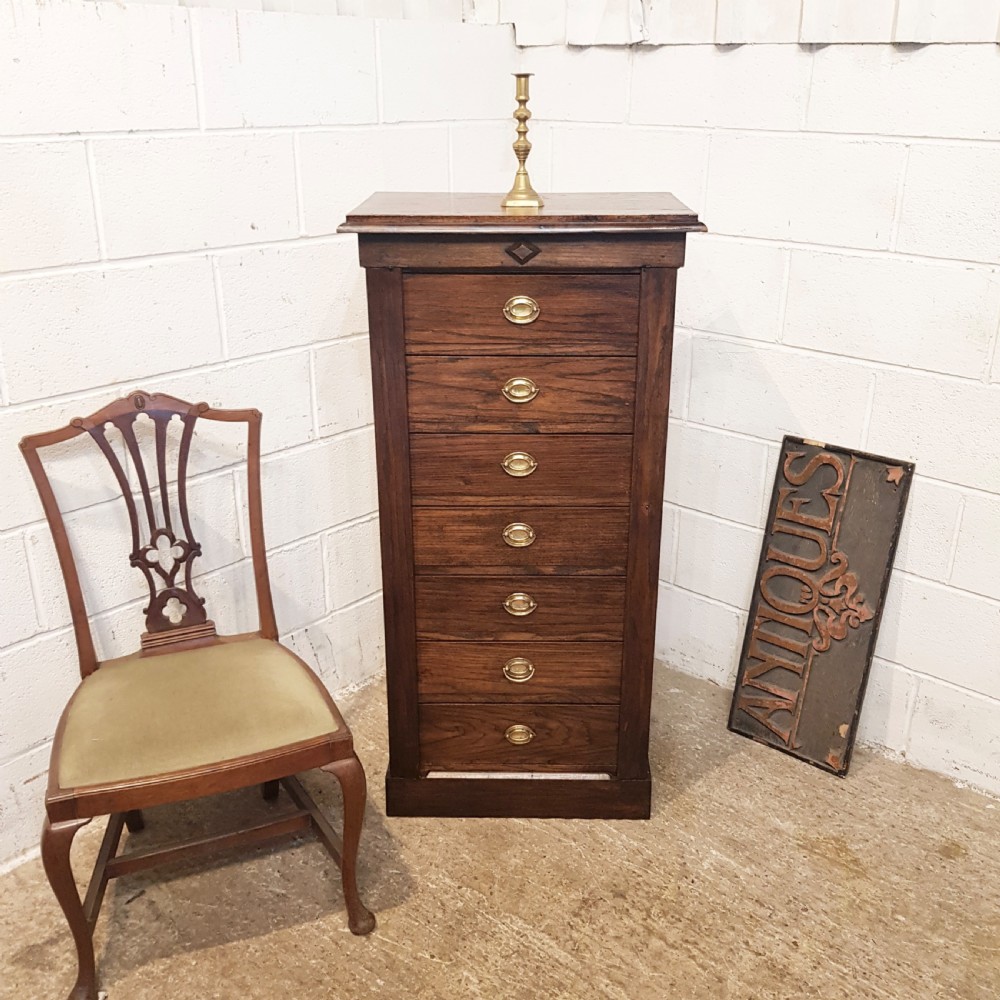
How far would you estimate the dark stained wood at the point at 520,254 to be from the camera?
171 centimetres

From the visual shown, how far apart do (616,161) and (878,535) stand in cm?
109

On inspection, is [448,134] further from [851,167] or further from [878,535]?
[878,535]

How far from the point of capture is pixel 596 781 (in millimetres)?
2092

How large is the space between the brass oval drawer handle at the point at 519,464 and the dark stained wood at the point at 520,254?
13.5 inches

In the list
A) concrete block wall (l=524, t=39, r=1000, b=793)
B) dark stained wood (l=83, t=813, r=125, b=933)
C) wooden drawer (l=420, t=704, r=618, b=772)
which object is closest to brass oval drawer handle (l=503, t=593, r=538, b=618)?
wooden drawer (l=420, t=704, r=618, b=772)

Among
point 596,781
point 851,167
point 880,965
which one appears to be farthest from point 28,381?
point 880,965

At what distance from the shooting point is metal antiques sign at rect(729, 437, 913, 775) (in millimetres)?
2197

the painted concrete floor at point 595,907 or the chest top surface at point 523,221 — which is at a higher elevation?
the chest top surface at point 523,221

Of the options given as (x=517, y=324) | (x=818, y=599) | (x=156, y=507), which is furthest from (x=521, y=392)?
(x=818, y=599)

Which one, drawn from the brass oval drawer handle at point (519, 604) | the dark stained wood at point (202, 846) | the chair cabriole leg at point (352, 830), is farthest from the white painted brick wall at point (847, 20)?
the dark stained wood at point (202, 846)

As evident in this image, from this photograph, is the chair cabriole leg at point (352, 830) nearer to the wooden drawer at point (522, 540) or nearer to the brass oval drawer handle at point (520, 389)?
the wooden drawer at point (522, 540)

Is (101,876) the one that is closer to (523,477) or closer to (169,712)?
(169,712)

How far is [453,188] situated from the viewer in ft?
8.11

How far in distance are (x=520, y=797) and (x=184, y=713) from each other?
0.76m
